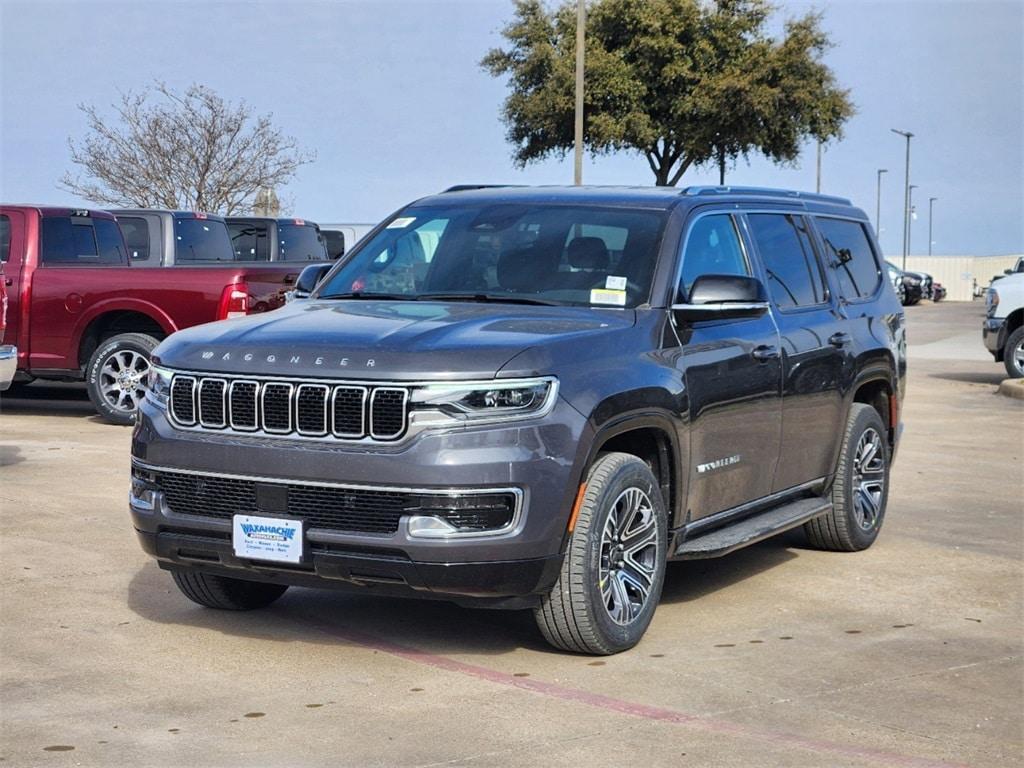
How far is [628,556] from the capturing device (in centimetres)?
651

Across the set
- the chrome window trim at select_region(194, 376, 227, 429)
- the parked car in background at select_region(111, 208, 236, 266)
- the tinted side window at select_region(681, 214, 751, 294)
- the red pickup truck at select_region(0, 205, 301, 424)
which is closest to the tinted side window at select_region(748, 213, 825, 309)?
the tinted side window at select_region(681, 214, 751, 294)

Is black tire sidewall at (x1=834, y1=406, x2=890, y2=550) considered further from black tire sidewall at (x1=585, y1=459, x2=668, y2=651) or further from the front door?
black tire sidewall at (x1=585, y1=459, x2=668, y2=651)

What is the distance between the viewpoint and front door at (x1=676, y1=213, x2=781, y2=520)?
23.1ft

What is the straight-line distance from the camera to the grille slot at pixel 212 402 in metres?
6.25

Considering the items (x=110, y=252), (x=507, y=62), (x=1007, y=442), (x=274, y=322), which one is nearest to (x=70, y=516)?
(x=274, y=322)

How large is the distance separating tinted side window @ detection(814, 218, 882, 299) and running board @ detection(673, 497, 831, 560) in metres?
1.33

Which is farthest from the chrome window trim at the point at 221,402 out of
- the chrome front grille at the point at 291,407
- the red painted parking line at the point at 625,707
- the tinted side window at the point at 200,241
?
the tinted side window at the point at 200,241

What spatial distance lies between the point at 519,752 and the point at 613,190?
3.37m

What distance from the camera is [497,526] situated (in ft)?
19.4

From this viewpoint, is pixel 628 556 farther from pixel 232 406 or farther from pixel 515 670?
pixel 232 406

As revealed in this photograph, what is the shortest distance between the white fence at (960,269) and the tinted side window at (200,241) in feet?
218

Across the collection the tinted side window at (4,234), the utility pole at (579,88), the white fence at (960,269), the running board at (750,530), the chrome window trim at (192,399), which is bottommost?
the running board at (750,530)

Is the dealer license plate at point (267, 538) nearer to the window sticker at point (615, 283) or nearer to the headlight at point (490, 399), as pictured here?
the headlight at point (490, 399)

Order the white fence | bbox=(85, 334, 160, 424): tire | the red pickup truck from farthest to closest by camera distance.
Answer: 1. the white fence
2. bbox=(85, 334, 160, 424): tire
3. the red pickup truck
